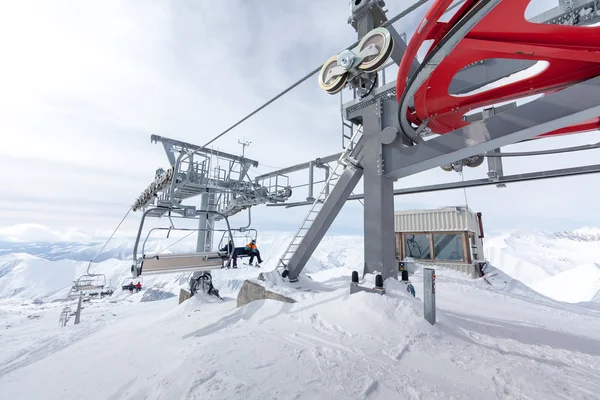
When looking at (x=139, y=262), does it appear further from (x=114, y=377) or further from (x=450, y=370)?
(x=450, y=370)

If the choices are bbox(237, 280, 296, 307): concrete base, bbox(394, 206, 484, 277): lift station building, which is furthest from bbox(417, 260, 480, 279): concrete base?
bbox(237, 280, 296, 307): concrete base

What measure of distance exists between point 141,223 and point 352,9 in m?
6.57

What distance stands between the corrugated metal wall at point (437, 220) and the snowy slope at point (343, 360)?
8996mm

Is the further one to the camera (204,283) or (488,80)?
(204,283)

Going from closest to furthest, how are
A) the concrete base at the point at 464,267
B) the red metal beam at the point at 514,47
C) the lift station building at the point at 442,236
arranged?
the red metal beam at the point at 514,47 → the concrete base at the point at 464,267 → the lift station building at the point at 442,236

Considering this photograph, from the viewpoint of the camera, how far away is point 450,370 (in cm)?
259

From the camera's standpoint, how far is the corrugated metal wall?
1324 centimetres

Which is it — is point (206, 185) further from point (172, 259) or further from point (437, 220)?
point (437, 220)

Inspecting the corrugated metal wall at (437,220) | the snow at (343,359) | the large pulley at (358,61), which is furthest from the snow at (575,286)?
the large pulley at (358,61)

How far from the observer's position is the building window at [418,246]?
14.2 metres

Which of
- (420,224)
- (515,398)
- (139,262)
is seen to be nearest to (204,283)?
(139,262)

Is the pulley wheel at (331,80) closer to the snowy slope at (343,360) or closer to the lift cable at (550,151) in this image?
the lift cable at (550,151)

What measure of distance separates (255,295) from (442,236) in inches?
483

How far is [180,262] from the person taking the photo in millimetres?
4910
